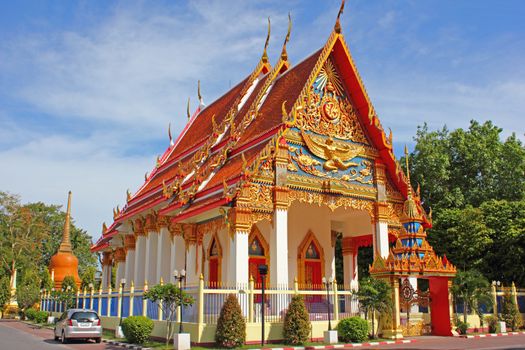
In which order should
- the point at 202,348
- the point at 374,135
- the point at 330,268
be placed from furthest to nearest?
the point at 330,268 → the point at 374,135 → the point at 202,348

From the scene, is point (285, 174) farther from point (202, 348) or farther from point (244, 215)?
point (202, 348)

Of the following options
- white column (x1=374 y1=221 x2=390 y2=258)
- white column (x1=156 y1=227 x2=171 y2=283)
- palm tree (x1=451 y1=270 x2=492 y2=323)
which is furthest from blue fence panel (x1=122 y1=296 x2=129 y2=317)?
palm tree (x1=451 y1=270 x2=492 y2=323)

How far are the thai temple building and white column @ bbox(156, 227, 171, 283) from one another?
0.04 metres

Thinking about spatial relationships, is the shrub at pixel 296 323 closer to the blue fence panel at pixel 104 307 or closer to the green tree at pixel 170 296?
the green tree at pixel 170 296

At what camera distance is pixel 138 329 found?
1343cm

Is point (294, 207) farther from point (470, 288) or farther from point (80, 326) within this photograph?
point (80, 326)

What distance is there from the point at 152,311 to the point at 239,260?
3046 mm

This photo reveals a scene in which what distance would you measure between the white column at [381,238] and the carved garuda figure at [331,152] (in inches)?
85.2

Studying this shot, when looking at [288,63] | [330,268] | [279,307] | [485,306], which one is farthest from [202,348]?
[288,63]

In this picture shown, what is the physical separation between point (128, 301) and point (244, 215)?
5.14m

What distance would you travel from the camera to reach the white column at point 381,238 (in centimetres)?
1752

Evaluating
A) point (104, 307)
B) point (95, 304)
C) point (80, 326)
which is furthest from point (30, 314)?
point (80, 326)

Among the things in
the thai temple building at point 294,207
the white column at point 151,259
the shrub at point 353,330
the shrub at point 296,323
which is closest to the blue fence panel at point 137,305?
the thai temple building at point 294,207

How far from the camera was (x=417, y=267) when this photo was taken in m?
15.1
